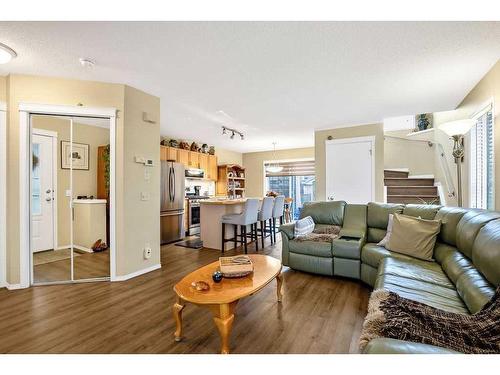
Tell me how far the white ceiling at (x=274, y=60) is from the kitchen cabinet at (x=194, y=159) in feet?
8.08

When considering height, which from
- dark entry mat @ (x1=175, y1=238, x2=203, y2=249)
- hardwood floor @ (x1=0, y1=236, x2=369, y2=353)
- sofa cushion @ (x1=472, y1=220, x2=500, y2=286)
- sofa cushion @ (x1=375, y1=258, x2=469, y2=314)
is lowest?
dark entry mat @ (x1=175, y1=238, x2=203, y2=249)

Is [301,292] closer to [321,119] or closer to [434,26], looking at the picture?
[434,26]

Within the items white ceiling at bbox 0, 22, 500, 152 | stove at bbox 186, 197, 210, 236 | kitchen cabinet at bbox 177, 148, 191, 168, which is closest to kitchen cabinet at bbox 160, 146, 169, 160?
kitchen cabinet at bbox 177, 148, 191, 168

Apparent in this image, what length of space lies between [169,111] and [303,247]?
120 inches

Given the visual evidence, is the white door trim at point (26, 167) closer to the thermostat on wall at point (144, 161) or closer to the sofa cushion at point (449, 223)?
the thermostat on wall at point (144, 161)

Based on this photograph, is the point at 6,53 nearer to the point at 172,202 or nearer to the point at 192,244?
the point at 172,202

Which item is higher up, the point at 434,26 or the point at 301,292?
the point at 434,26

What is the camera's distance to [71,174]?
338 centimetres

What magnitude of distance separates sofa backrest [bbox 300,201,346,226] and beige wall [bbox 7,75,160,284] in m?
2.36

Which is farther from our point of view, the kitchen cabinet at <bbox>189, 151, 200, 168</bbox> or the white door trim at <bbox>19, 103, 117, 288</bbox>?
the kitchen cabinet at <bbox>189, 151, 200, 168</bbox>

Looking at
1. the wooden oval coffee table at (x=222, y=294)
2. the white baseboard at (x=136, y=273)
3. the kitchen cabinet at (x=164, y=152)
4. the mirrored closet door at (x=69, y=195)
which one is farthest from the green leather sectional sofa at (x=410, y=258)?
the kitchen cabinet at (x=164, y=152)

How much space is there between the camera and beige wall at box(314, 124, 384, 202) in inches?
178

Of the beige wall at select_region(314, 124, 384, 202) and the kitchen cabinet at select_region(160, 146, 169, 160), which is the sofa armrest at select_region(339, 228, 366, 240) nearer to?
the beige wall at select_region(314, 124, 384, 202)
